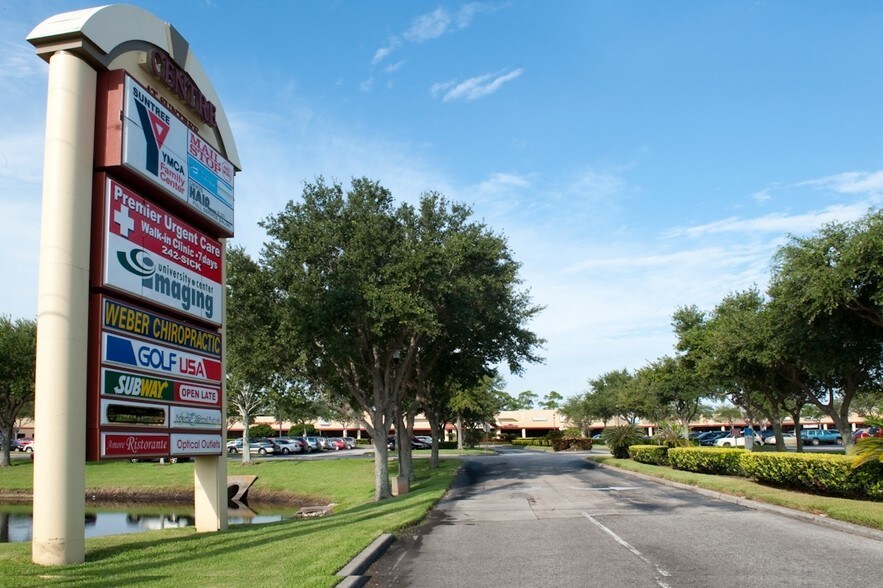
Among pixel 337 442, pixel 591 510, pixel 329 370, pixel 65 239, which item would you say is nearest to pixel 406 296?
pixel 329 370

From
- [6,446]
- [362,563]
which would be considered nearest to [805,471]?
[362,563]

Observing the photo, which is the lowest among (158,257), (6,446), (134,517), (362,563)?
(134,517)

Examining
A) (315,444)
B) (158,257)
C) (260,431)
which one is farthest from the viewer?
(260,431)

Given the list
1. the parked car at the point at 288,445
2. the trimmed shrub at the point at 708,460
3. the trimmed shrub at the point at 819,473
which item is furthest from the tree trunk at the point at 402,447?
Answer: the parked car at the point at 288,445

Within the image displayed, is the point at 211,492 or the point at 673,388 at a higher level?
the point at 673,388

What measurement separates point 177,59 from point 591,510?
12.9 meters

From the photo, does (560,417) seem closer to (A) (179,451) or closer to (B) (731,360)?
(B) (731,360)

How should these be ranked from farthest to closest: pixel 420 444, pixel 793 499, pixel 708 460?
pixel 420 444, pixel 708 460, pixel 793 499

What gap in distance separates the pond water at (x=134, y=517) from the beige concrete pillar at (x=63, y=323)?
37.8ft

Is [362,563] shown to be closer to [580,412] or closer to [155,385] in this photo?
[155,385]

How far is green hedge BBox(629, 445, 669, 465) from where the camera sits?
30469 millimetres

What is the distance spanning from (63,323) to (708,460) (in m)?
21.0

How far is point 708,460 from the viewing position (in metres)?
24.3

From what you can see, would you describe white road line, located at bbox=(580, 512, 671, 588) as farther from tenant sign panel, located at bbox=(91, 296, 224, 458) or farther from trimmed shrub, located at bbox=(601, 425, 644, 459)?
trimmed shrub, located at bbox=(601, 425, 644, 459)
